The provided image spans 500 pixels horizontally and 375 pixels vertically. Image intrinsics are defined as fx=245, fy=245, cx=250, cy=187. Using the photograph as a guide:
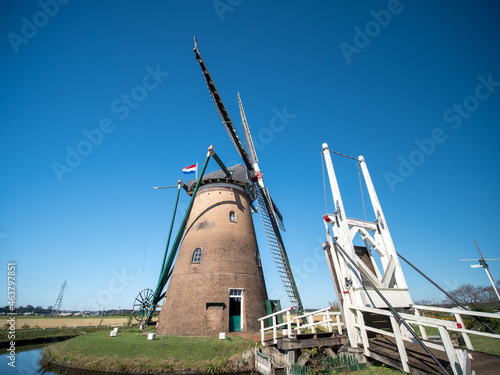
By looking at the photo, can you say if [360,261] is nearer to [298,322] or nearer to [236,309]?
[298,322]

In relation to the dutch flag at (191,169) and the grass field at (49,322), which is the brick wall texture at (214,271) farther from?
the grass field at (49,322)

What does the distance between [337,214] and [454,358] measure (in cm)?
454

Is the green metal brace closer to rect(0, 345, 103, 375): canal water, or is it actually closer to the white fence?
rect(0, 345, 103, 375): canal water

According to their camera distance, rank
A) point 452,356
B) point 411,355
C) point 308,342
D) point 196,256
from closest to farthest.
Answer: point 452,356 < point 411,355 < point 308,342 < point 196,256

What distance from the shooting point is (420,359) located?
5.33m

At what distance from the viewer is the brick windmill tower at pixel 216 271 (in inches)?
560

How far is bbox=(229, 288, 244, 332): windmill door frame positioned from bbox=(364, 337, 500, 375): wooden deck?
31.7ft

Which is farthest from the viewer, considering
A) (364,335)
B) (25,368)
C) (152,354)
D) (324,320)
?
(25,368)

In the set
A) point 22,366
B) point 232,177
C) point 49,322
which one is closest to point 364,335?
point 232,177

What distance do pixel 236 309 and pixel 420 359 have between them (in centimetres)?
1211

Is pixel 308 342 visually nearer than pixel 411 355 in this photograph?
No

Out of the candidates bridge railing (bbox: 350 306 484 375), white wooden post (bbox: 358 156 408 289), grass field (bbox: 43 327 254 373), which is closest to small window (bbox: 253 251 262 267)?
grass field (bbox: 43 327 254 373)

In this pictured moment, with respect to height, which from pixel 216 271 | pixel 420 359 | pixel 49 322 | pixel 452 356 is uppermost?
pixel 216 271

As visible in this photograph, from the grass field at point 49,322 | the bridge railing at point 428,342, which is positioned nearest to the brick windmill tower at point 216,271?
the bridge railing at point 428,342
